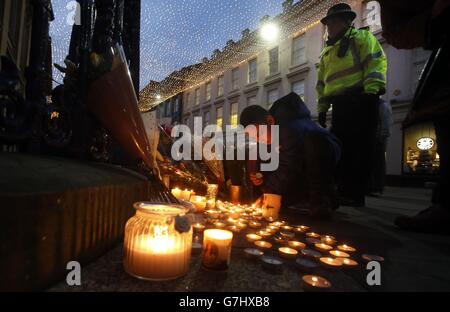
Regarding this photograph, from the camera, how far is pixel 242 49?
15.1 meters

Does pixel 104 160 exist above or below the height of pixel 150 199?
above

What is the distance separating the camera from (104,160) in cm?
176

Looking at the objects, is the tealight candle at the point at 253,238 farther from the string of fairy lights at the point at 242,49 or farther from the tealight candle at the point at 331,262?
the string of fairy lights at the point at 242,49

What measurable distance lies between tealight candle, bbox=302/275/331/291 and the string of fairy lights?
7561 millimetres

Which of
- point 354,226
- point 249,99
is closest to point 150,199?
point 354,226

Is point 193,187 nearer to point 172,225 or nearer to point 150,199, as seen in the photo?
point 150,199

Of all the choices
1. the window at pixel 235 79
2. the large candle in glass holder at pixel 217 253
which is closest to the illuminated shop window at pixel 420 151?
the large candle in glass holder at pixel 217 253

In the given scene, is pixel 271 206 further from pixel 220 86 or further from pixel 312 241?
pixel 220 86

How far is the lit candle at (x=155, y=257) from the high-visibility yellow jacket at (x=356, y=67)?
342 cm

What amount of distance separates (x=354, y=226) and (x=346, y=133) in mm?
1672

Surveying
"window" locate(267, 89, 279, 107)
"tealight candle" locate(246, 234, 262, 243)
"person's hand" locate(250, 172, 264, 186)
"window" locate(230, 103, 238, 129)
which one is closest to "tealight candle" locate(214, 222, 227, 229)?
"tealight candle" locate(246, 234, 262, 243)

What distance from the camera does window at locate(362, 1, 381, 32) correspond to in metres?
11.4

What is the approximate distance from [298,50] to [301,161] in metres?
13.5

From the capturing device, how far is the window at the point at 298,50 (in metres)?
14.5
